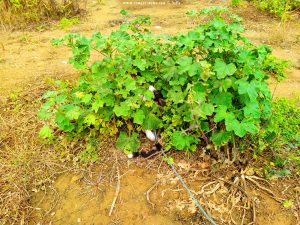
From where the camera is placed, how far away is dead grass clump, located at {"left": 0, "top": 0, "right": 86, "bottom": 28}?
578 cm

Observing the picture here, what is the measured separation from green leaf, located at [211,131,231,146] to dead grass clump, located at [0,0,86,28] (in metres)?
4.85

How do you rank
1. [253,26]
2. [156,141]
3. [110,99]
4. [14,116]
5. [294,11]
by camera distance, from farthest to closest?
[294,11]
[253,26]
[14,116]
[156,141]
[110,99]

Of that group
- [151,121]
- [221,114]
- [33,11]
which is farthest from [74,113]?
[33,11]

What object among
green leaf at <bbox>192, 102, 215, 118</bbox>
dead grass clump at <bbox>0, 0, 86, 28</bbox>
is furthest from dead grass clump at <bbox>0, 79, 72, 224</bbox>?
dead grass clump at <bbox>0, 0, 86, 28</bbox>

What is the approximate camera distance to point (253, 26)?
223 inches

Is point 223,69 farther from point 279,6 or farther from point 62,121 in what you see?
point 279,6

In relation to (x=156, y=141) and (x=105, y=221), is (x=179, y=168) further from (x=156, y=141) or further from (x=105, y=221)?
(x=105, y=221)

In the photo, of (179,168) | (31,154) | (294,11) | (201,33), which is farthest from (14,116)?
(294,11)

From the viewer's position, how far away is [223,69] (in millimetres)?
2277

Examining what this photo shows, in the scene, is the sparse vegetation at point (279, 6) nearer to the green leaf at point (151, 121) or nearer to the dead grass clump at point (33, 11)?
the dead grass clump at point (33, 11)

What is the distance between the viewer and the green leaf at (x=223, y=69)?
225cm

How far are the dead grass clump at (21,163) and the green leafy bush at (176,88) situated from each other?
31 centimetres

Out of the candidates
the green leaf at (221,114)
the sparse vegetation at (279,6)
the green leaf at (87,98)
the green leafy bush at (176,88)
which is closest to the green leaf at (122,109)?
the green leafy bush at (176,88)

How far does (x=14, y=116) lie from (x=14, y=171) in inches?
32.9
